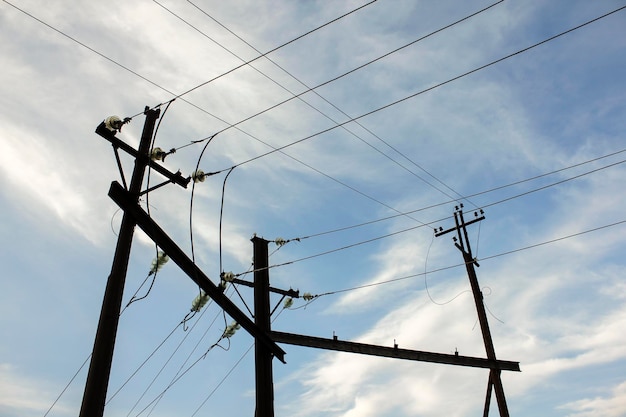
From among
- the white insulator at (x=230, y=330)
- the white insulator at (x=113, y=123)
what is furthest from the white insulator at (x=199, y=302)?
the white insulator at (x=113, y=123)

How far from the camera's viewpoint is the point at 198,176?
10.1 m

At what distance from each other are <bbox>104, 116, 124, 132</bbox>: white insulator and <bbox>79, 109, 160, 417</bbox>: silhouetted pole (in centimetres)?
65

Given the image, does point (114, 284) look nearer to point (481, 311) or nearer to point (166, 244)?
point (166, 244)

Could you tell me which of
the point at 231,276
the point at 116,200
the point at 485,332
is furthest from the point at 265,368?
the point at 485,332

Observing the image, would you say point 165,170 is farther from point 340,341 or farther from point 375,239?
point 340,341

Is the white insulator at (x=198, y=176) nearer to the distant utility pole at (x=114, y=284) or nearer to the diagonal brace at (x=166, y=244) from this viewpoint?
the distant utility pole at (x=114, y=284)

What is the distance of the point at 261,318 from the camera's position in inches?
488

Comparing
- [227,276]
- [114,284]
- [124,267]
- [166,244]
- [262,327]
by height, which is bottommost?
[114,284]

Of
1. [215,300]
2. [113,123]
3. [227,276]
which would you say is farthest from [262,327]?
[113,123]

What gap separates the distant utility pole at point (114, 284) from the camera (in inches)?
264

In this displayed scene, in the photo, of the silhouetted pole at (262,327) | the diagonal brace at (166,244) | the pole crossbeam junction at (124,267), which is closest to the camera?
the pole crossbeam junction at (124,267)

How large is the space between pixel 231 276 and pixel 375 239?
13.5 feet

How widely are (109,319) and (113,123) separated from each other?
12.4 ft

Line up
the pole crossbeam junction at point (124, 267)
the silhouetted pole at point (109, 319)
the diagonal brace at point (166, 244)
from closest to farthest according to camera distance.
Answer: the silhouetted pole at point (109, 319), the pole crossbeam junction at point (124, 267), the diagonal brace at point (166, 244)
